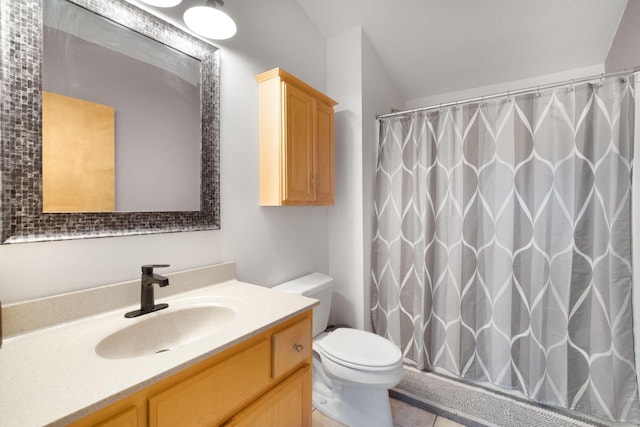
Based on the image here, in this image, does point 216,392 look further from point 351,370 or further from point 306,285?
point 306,285

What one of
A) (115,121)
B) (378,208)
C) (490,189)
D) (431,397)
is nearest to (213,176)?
(115,121)

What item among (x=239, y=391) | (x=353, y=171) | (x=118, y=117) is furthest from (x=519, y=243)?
(x=118, y=117)

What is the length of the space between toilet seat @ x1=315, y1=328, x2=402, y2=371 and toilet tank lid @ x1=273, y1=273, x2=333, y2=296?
0.28 m

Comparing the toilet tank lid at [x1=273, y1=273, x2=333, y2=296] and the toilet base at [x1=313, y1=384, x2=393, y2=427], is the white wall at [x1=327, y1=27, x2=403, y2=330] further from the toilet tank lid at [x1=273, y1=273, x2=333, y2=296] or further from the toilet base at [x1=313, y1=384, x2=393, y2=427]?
the toilet base at [x1=313, y1=384, x2=393, y2=427]

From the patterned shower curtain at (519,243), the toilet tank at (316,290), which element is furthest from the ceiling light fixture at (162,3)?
the patterned shower curtain at (519,243)

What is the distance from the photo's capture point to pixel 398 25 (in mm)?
2033

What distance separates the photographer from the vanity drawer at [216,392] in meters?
0.67

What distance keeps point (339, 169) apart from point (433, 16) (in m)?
1.21

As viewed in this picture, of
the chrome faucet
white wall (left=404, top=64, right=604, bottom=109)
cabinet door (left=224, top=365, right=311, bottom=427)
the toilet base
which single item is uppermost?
white wall (left=404, top=64, right=604, bottom=109)

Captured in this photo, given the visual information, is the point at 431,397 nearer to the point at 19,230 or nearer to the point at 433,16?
the point at 19,230

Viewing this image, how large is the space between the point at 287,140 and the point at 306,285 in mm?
846

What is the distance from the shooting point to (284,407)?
3.21 ft

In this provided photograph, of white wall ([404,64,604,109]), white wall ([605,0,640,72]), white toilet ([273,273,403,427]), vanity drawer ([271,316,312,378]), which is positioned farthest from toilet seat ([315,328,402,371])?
white wall ([404,64,604,109])

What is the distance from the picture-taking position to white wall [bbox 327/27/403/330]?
2.08 metres
